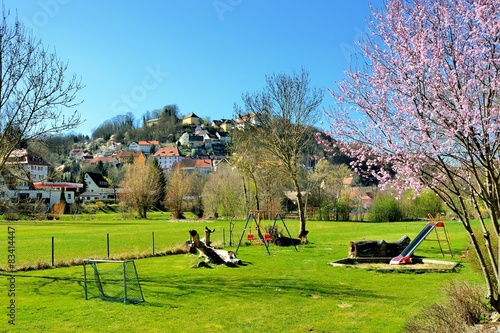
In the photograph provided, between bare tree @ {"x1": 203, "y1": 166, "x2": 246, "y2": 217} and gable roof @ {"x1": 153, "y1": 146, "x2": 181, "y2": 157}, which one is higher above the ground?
gable roof @ {"x1": 153, "y1": 146, "x2": 181, "y2": 157}

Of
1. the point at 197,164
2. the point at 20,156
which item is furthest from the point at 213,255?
the point at 197,164

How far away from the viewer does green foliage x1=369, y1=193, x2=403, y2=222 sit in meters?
57.0

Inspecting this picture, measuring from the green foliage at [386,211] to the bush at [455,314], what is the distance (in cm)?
5013

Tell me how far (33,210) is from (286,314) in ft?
34.5

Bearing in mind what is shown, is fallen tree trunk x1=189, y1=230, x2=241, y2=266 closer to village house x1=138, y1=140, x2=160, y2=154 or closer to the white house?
village house x1=138, y1=140, x2=160, y2=154

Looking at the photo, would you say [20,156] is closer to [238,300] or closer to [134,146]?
[238,300]

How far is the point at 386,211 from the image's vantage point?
5712 cm

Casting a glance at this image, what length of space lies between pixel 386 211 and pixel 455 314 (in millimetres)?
52196

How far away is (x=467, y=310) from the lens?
24.5ft

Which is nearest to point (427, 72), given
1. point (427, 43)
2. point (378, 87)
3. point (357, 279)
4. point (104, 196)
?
point (427, 43)

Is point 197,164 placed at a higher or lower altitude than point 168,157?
lower

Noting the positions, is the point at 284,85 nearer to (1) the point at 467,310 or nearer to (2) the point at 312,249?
(2) the point at 312,249

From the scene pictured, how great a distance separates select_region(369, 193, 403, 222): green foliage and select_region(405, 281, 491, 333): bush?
1974 inches

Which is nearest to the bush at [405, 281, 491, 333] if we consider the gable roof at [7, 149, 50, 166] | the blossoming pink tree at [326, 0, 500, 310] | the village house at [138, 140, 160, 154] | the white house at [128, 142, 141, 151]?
the blossoming pink tree at [326, 0, 500, 310]
